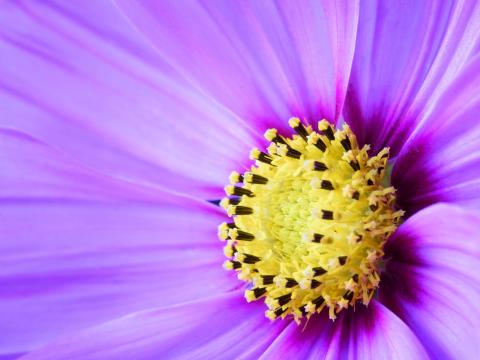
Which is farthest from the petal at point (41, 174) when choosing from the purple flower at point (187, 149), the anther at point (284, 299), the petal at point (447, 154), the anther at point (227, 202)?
the petal at point (447, 154)

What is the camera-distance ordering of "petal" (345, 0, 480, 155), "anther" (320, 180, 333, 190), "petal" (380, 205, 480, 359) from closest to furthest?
"petal" (380, 205, 480, 359) → "petal" (345, 0, 480, 155) → "anther" (320, 180, 333, 190)

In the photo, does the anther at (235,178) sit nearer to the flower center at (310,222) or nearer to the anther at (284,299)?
the flower center at (310,222)

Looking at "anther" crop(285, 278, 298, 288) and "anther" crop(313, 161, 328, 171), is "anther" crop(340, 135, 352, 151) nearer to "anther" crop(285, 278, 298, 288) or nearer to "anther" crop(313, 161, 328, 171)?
"anther" crop(313, 161, 328, 171)

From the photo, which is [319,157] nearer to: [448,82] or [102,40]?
[448,82]

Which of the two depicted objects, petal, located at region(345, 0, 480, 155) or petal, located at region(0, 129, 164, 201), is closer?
petal, located at region(345, 0, 480, 155)

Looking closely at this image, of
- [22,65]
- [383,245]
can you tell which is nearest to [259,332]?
[383,245]

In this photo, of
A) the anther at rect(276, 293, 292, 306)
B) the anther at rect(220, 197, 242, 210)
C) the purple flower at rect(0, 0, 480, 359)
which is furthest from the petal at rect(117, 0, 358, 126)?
the anther at rect(276, 293, 292, 306)

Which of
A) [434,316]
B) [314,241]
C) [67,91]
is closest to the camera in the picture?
[434,316]

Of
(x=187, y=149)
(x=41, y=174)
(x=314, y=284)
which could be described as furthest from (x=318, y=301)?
(x=41, y=174)
